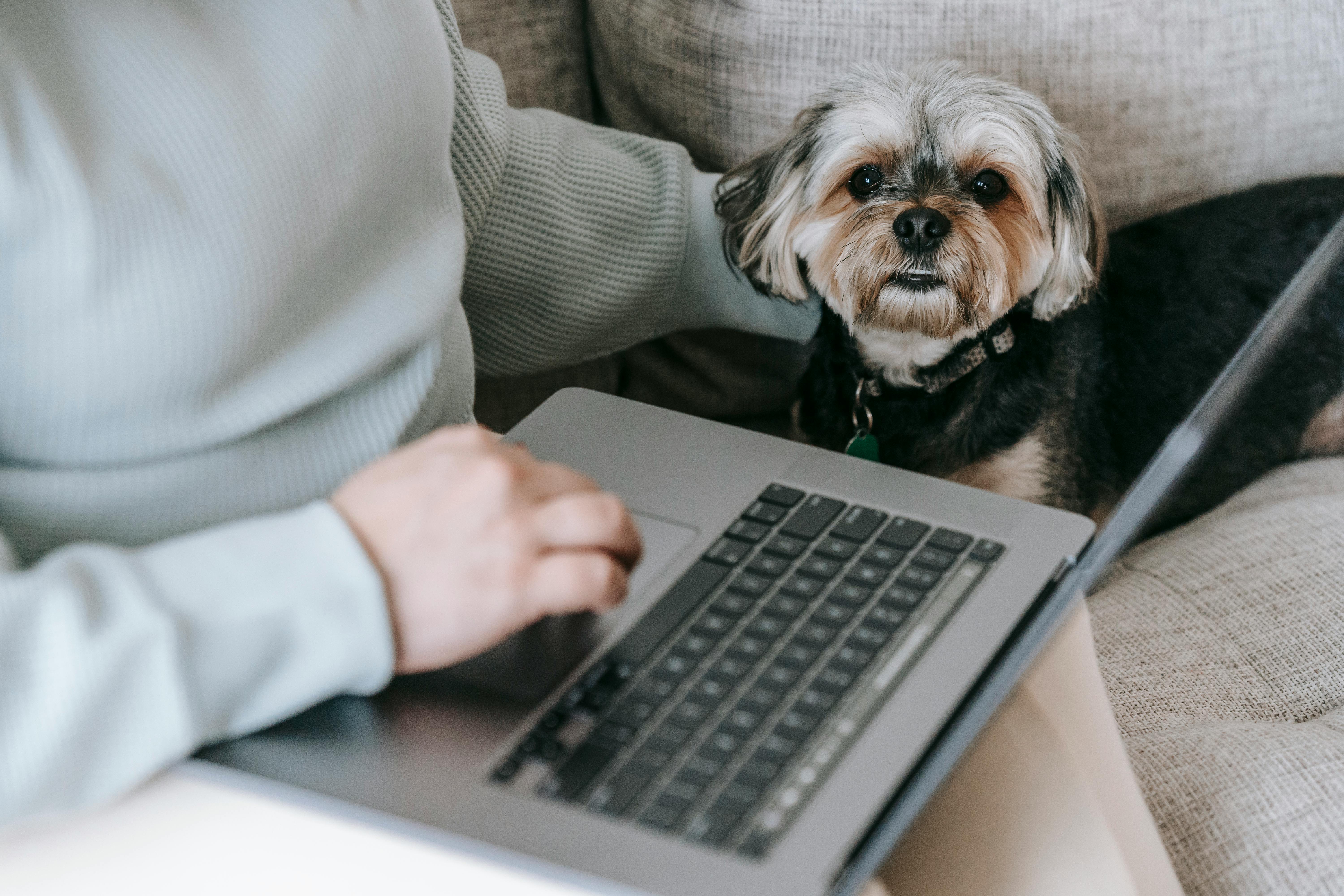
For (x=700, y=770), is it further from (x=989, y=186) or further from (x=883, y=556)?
(x=989, y=186)

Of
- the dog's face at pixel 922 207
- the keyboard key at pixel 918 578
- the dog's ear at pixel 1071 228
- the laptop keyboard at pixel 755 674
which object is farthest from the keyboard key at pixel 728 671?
the dog's ear at pixel 1071 228

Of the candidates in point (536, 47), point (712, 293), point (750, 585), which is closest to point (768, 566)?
point (750, 585)

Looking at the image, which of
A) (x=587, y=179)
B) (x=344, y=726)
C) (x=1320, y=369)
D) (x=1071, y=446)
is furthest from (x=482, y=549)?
(x=1320, y=369)

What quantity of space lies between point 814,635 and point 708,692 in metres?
0.06

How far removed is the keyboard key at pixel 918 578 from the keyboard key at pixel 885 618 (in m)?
0.02

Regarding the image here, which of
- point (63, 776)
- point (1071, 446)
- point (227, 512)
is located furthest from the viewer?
point (1071, 446)

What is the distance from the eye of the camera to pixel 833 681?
1.69 ft

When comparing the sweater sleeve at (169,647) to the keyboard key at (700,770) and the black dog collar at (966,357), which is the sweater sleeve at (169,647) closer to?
the keyboard key at (700,770)

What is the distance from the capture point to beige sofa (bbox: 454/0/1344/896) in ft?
2.96

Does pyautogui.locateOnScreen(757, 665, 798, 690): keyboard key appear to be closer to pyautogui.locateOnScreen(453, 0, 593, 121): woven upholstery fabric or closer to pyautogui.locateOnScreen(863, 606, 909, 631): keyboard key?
pyautogui.locateOnScreen(863, 606, 909, 631): keyboard key

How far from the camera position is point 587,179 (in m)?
0.90

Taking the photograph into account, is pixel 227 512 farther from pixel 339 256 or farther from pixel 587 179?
pixel 587 179

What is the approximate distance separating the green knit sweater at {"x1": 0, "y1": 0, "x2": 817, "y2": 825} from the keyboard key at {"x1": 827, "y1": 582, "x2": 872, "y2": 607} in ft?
0.73

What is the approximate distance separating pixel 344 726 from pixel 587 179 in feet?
1.75
